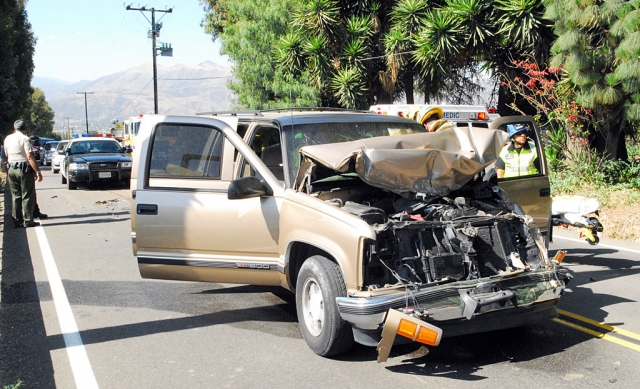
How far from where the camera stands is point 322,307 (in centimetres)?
513

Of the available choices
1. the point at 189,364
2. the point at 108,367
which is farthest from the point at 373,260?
the point at 108,367

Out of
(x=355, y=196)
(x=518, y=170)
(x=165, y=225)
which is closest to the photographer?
(x=355, y=196)

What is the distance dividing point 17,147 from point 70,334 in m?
7.63

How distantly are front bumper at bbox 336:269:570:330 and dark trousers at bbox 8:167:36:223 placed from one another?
382 inches

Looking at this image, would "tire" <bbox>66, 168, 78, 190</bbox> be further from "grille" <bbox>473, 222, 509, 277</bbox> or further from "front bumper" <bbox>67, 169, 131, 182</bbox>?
"grille" <bbox>473, 222, 509, 277</bbox>

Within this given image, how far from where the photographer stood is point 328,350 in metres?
5.06

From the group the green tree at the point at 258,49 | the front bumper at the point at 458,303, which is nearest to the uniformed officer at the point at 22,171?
the front bumper at the point at 458,303

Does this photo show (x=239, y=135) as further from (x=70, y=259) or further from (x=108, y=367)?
(x=70, y=259)

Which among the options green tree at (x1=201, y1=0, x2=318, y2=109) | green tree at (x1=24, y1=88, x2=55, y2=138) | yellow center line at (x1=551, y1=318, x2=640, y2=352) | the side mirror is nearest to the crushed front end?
the side mirror

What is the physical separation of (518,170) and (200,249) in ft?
12.5

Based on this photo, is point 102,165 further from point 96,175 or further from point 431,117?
point 431,117

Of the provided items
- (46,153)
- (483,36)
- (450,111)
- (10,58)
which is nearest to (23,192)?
(450,111)

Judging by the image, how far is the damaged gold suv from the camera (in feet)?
15.6

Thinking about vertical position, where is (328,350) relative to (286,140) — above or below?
below
